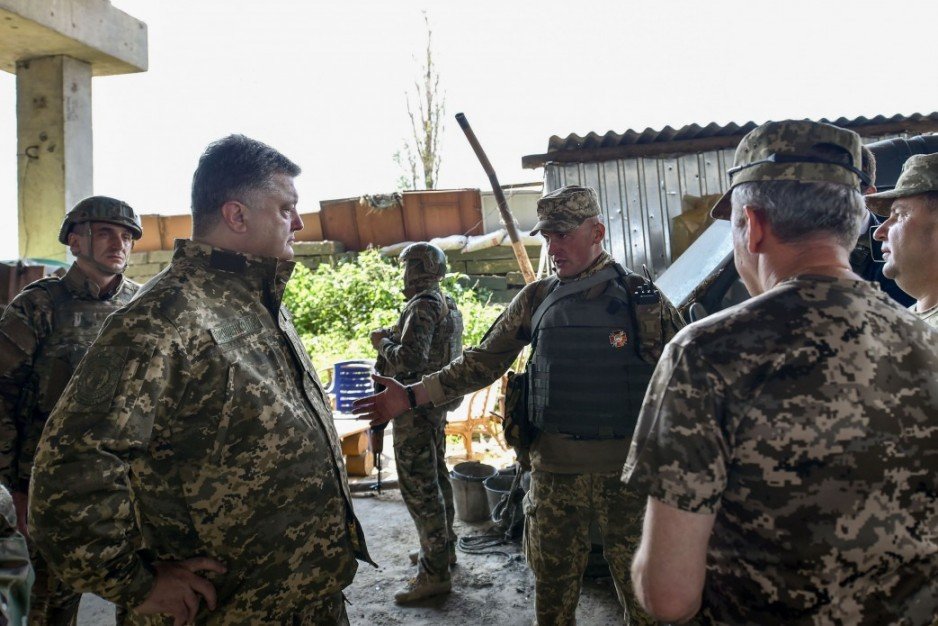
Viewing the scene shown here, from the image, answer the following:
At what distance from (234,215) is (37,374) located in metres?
1.79

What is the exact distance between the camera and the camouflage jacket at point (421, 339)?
3.92 meters

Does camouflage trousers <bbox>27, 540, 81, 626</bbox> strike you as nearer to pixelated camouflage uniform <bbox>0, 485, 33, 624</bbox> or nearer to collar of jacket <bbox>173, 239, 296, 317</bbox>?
pixelated camouflage uniform <bbox>0, 485, 33, 624</bbox>

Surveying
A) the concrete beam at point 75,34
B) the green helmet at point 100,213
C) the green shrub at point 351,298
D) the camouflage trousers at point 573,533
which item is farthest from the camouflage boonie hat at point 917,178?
the green shrub at point 351,298

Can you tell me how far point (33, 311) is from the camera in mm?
2895

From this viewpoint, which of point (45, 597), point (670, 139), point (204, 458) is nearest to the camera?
point (204, 458)

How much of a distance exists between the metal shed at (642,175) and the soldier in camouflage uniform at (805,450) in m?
5.23

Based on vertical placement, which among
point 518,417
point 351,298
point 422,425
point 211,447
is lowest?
point 422,425

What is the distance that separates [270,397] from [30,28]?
12.5ft

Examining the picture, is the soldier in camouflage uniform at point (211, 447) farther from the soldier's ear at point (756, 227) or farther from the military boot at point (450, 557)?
the military boot at point (450, 557)

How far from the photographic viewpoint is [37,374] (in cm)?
284

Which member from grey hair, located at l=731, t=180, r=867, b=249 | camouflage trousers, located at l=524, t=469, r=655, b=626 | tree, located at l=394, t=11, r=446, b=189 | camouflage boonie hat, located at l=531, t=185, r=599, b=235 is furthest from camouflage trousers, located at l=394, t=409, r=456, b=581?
tree, located at l=394, t=11, r=446, b=189

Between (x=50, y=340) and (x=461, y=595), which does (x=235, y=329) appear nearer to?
(x=50, y=340)

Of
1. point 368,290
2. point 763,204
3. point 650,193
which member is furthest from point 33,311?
point 368,290

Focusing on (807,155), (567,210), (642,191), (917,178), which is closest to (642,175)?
(642,191)
